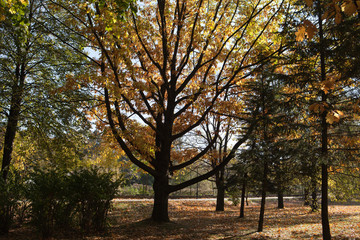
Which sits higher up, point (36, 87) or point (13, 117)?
point (36, 87)

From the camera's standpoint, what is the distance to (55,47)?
36.4ft

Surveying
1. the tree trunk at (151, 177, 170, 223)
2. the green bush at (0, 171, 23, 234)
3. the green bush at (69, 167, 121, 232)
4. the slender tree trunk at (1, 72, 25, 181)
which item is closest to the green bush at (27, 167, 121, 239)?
the green bush at (69, 167, 121, 232)

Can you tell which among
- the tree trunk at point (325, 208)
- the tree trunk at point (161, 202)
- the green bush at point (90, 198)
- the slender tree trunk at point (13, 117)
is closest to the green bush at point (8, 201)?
the green bush at point (90, 198)

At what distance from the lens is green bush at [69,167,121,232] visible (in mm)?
7273

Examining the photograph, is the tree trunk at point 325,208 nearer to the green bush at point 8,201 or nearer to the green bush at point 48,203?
the green bush at point 48,203

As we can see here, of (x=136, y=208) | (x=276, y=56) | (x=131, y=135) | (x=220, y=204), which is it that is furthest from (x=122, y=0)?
(x=220, y=204)

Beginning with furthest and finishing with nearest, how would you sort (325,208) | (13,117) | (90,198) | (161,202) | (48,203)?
(161,202) → (13,117) → (325,208) → (90,198) → (48,203)

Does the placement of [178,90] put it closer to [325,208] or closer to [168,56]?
[168,56]

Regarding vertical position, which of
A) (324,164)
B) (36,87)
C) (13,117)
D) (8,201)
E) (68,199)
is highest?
(36,87)

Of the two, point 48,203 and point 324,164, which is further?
point 324,164

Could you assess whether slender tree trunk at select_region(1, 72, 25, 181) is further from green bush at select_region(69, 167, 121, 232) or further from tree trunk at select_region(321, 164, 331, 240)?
tree trunk at select_region(321, 164, 331, 240)

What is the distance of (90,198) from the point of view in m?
7.34

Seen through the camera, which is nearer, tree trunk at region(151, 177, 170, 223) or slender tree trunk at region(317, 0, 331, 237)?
slender tree trunk at region(317, 0, 331, 237)

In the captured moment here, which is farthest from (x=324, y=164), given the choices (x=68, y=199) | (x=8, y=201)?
(x=8, y=201)
